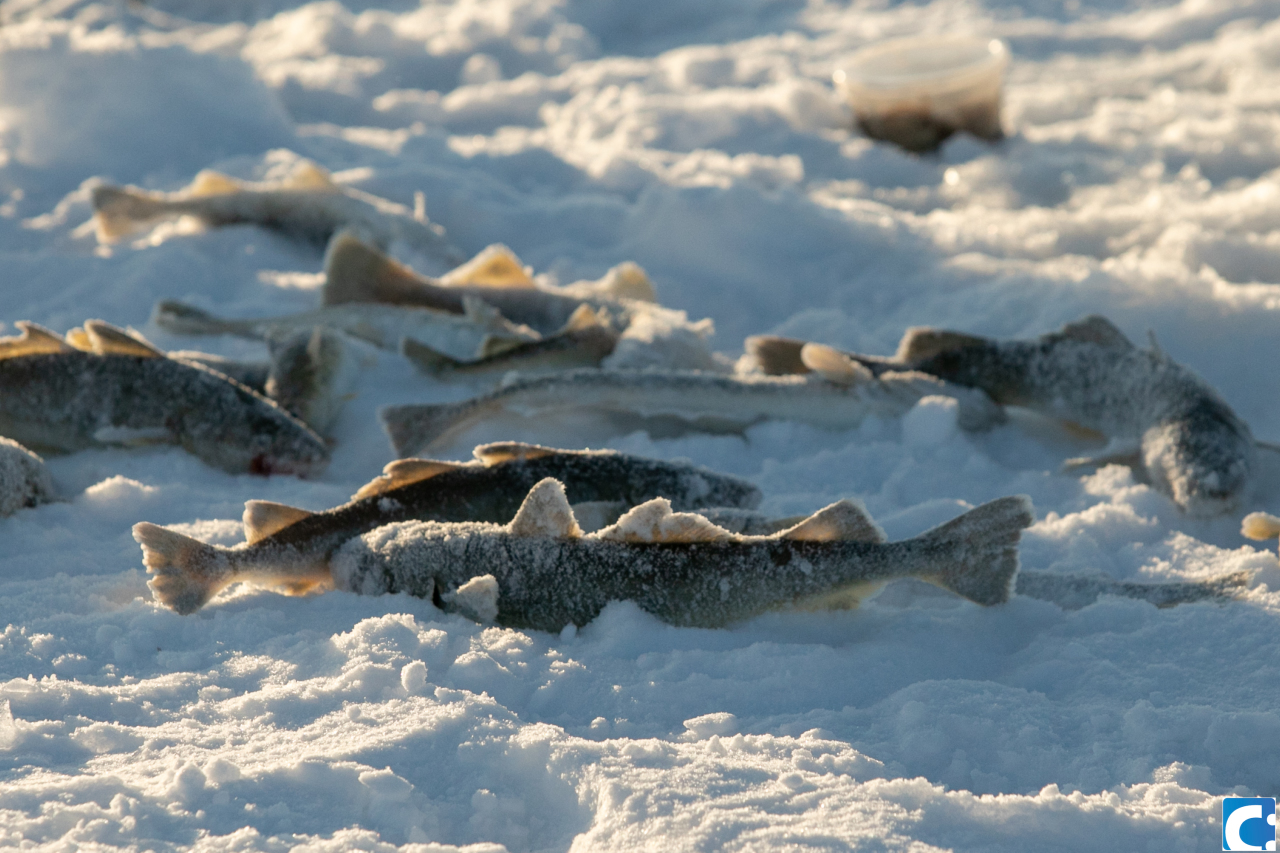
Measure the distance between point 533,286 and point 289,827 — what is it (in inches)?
122

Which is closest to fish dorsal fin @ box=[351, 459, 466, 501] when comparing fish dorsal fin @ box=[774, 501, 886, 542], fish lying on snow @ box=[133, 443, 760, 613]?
fish lying on snow @ box=[133, 443, 760, 613]

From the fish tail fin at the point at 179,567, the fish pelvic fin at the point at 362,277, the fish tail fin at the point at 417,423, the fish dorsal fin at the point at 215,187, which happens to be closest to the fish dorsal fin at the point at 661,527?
the fish tail fin at the point at 179,567

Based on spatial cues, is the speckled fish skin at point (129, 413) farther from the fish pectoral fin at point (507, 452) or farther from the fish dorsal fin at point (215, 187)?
the fish dorsal fin at point (215, 187)

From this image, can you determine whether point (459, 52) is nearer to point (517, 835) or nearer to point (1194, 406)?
point (1194, 406)

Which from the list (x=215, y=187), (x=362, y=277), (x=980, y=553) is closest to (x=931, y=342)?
(x=980, y=553)

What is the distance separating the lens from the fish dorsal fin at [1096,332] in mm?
3770

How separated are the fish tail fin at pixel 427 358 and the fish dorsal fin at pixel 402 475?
1266 millimetres

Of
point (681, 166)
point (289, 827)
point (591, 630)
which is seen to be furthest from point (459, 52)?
point (289, 827)

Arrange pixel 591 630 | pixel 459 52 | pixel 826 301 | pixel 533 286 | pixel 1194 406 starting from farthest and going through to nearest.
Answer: pixel 459 52 → pixel 826 301 → pixel 533 286 → pixel 1194 406 → pixel 591 630

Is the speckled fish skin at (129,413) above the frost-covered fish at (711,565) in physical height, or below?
above

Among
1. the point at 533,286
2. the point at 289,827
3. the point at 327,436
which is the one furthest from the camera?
the point at 533,286

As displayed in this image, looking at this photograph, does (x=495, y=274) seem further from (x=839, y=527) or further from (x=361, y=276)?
(x=839, y=527)

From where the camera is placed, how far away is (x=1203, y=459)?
3205mm

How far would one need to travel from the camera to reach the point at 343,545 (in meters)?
2.66
